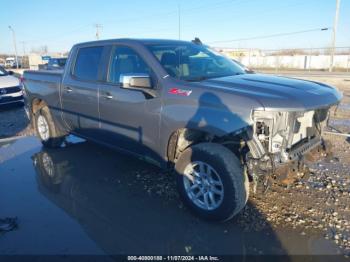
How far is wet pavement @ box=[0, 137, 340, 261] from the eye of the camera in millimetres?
3250

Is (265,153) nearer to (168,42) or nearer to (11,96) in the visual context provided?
(168,42)

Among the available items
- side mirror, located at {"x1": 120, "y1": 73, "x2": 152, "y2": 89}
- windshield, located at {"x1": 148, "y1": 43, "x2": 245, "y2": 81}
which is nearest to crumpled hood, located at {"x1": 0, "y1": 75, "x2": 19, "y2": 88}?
windshield, located at {"x1": 148, "y1": 43, "x2": 245, "y2": 81}

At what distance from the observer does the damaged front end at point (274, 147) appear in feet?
10.5

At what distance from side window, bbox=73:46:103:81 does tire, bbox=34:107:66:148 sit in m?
1.40

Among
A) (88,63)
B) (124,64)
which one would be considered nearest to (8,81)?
(88,63)

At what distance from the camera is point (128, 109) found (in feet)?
14.1

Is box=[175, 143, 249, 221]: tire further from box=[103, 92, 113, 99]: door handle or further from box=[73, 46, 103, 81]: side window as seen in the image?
box=[73, 46, 103, 81]: side window

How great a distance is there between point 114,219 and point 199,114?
1.58 metres

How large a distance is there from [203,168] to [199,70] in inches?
54.8

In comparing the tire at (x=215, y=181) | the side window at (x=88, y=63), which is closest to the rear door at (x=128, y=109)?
the side window at (x=88, y=63)

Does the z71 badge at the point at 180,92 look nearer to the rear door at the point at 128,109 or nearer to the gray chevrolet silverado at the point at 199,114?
the gray chevrolet silverado at the point at 199,114

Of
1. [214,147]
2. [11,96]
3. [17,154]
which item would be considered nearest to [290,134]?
[214,147]

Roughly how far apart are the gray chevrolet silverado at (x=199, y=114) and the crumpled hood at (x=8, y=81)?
6.71m

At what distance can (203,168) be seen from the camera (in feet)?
12.0
